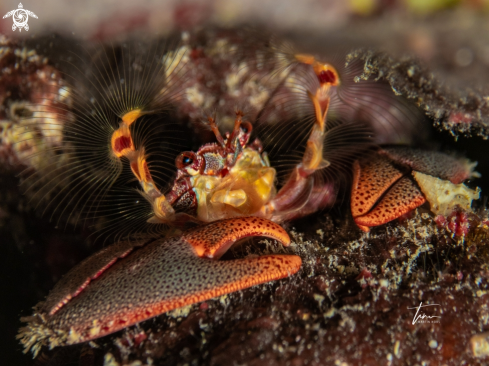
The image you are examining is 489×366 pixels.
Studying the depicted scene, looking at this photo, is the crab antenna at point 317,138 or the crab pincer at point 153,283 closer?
the crab pincer at point 153,283

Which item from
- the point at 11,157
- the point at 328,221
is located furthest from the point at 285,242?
the point at 11,157

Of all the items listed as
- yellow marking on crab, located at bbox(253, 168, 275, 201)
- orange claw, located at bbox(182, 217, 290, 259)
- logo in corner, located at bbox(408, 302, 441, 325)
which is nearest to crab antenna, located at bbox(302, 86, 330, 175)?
yellow marking on crab, located at bbox(253, 168, 275, 201)

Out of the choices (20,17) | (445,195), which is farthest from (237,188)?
(20,17)

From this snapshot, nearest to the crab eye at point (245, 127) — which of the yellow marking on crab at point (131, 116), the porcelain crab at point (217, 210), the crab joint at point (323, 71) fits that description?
the porcelain crab at point (217, 210)

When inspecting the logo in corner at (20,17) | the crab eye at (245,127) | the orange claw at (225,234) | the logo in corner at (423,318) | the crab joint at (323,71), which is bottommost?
the logo in corner at (423,318)

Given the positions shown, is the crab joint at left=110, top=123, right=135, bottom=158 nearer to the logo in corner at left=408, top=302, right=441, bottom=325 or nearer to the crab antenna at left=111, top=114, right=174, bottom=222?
the crab antenna at left=111, top=114, right=174, bottom=222

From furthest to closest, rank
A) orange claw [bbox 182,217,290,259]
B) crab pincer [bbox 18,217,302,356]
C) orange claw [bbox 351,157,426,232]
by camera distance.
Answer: orange claw [bbox 351,157,426,232] → orange claw [bbox 182,217,290,259] → crab pincer [bbox 18,217,302,356]

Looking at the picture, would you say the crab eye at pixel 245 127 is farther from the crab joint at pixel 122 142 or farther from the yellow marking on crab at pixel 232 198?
the crab joint at pixel 122 142
